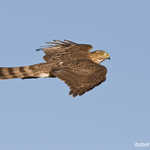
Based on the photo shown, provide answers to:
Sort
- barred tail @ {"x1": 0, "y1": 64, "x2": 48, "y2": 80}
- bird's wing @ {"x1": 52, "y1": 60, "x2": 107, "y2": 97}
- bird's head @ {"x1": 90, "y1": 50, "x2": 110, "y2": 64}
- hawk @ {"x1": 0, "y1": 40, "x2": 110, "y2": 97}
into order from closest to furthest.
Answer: bird's wing @ {"x1": 52, "y1": 60, "x2": 107, "y2": 97} → hawk @ {"x1": 0, "y1": 40, "x2": 110, "y2": 97} → barred tail @ {"x1": 0, "y1": 64, "x2": 48, "y2": 80} → bird's head @ {"x1": 90, "y1": 50, "x2": 110, "y2": 64}

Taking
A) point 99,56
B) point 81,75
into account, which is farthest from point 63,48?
point 81,75

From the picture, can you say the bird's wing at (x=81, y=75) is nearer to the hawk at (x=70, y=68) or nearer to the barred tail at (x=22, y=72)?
the hawk at (x=70, y=68)

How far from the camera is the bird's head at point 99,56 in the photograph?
24.9 metres

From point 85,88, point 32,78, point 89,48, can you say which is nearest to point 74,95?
point 85,88

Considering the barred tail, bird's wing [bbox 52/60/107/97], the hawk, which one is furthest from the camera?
the barred tail

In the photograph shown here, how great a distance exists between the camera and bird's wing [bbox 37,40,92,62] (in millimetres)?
24802

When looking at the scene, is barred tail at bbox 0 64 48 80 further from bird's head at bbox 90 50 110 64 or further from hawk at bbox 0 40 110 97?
bird's head at bbox 90 50 110 64

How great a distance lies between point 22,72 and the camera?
23156 millimetres

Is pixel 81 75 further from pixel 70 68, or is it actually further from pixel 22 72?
pixel 22 72

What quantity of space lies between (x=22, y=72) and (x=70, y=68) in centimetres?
241

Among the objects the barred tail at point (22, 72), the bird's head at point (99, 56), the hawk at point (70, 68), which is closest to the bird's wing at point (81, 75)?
the hawk at point (70, 68)

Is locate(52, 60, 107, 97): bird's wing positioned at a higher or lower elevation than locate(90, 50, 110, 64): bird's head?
higher

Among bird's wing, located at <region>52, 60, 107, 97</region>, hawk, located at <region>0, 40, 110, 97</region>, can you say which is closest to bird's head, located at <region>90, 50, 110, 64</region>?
hawk, located at <region>0, 40, 110, 97</region>

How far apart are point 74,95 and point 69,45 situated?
7.97 meters
